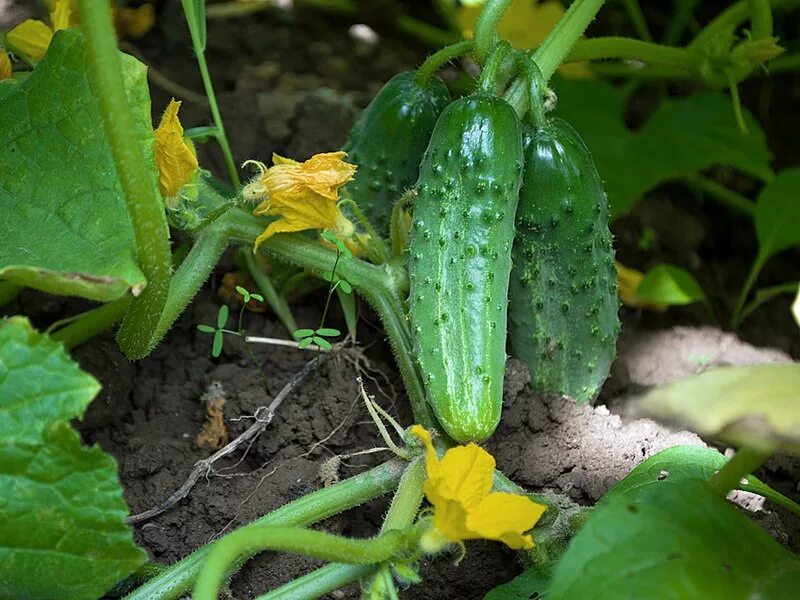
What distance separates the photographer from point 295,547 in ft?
4.04

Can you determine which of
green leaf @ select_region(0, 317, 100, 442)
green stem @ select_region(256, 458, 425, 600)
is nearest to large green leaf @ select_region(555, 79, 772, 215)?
green stem @ select_region(256, 458, 425, 600)

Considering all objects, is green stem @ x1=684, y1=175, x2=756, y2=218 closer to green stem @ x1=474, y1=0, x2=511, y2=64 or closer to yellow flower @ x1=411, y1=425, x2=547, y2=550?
green stem @ x1=474, y1=0, x2=511, y2=64

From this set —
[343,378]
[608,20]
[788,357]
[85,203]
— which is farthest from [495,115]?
[608,20]

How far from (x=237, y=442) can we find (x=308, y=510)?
0.25m

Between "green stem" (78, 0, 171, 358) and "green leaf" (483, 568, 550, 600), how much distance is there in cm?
65

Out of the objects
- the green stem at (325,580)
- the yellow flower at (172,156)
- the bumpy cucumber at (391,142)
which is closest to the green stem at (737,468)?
the green stem at (325,580)

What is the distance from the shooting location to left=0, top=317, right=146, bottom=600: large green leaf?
1229 mm

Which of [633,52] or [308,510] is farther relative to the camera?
[633,52]

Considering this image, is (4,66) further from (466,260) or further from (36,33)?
(466,260)

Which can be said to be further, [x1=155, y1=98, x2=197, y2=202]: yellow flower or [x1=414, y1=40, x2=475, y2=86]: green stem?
[x1=414, y1=40, x2=475, y2=86]: green stem

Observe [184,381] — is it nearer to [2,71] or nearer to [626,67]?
[2,71]

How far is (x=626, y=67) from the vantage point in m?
2.60

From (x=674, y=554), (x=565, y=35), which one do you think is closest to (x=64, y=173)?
(x=565, y=35)

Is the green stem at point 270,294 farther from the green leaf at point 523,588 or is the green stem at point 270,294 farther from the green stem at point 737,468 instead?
the green stem at point 737,468
